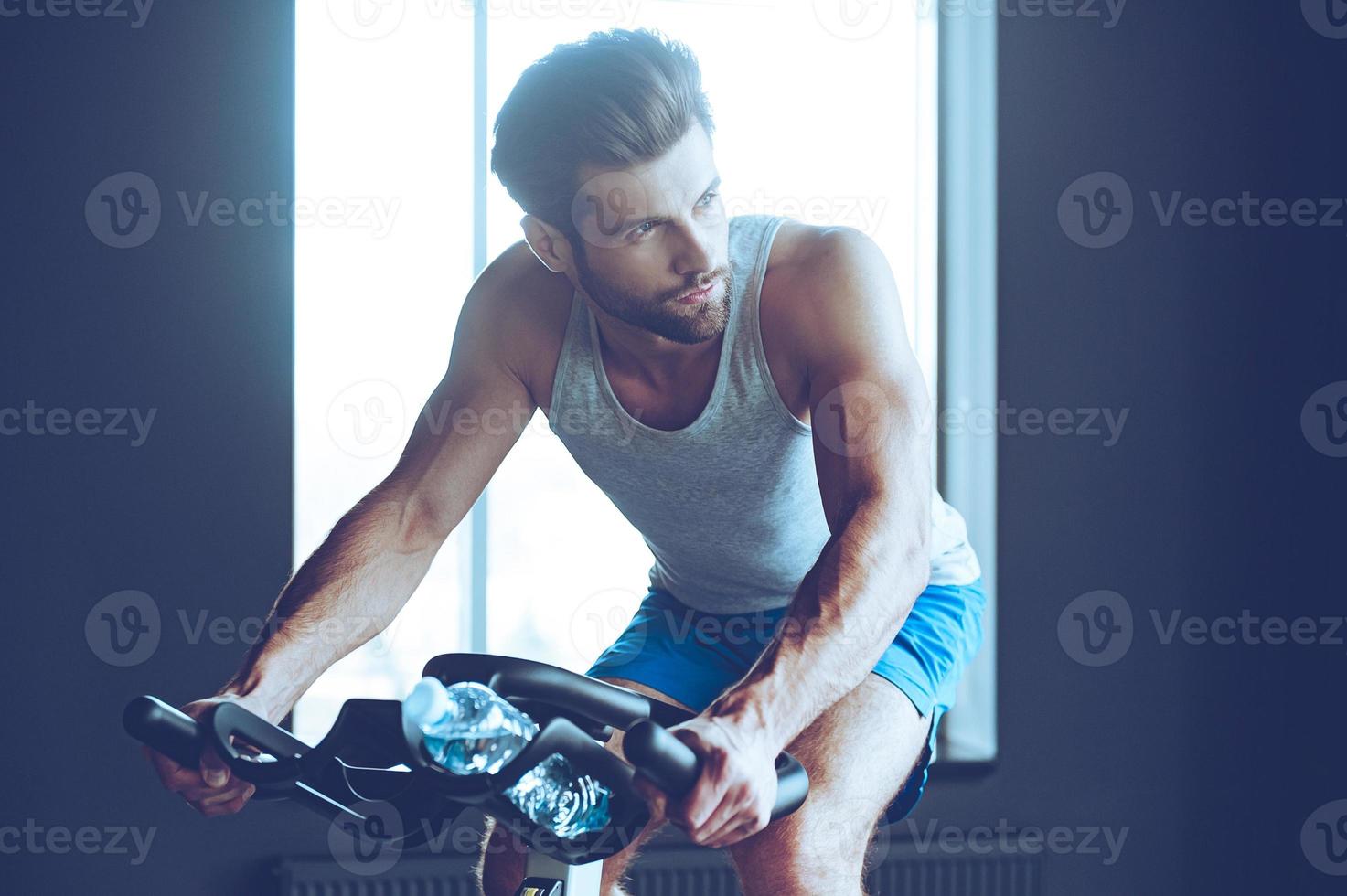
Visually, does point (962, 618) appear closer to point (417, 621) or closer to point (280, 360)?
point (417, 621)

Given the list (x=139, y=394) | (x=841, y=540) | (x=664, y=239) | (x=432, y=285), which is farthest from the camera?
(x=432, y=285)

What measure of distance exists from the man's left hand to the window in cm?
179

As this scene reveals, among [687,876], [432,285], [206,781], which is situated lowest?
[687,876]

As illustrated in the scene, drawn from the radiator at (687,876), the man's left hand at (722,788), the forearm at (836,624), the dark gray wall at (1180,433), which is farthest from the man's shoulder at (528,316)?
the dark gray wall at (1180,433)

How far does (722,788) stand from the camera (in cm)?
80

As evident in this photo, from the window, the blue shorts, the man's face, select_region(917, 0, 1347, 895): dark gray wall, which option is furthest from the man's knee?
select_region(917, 0, 1347, 895): dark gray wall

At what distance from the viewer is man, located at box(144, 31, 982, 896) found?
1229mm

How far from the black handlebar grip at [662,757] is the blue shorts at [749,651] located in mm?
653

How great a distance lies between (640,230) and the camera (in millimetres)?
1402

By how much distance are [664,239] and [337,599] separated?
57 cm

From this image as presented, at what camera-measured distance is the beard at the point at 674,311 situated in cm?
142

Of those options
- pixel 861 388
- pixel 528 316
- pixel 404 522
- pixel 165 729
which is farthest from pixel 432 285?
pixel 165 729

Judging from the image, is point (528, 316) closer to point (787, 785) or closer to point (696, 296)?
point (696, 296)

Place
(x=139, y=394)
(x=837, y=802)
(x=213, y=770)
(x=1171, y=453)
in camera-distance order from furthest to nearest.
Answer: (x=1171, y=453)
(x=139, y=394)
(x=837, y=802)
(x=213, y=770)
